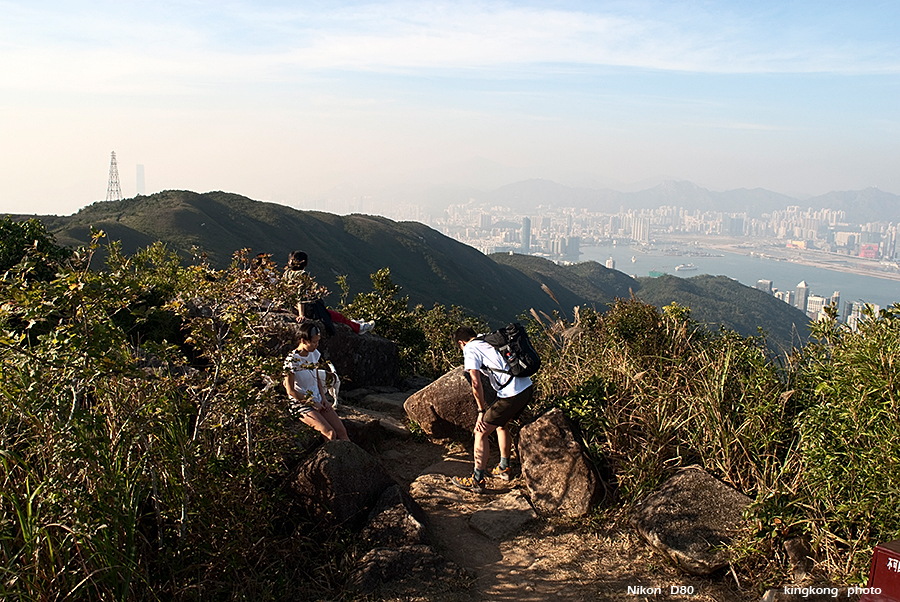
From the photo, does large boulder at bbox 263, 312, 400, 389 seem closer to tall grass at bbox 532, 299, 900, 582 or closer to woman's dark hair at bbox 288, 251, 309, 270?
woman's dark hair at bbox 288, 251, 309, 270

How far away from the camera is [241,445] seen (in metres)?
4.30

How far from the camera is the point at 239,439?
4273 millimetres

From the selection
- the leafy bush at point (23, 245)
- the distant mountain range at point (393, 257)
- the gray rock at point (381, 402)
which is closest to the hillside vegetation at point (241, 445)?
the gray rock at point (381, 402)

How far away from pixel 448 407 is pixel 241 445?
2.81 m

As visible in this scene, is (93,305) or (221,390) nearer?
(93,305)

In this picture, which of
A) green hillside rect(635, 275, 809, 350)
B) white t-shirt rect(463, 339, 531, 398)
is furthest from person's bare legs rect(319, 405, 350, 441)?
green hillside rect(635, 275, 809, 350)

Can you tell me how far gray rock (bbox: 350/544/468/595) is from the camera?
13.0 feet

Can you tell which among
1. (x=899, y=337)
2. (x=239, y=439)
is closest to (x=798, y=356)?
(x=899, y=337)

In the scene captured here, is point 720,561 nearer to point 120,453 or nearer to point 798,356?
point 798,356

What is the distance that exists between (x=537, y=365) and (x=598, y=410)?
681mm

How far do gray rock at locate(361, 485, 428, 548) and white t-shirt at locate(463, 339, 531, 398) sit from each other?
4.78 ft

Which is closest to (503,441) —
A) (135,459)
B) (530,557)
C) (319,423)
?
(530,557)

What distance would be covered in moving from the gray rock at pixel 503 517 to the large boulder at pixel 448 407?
4.71 ft

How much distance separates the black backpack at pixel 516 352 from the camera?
549cm
